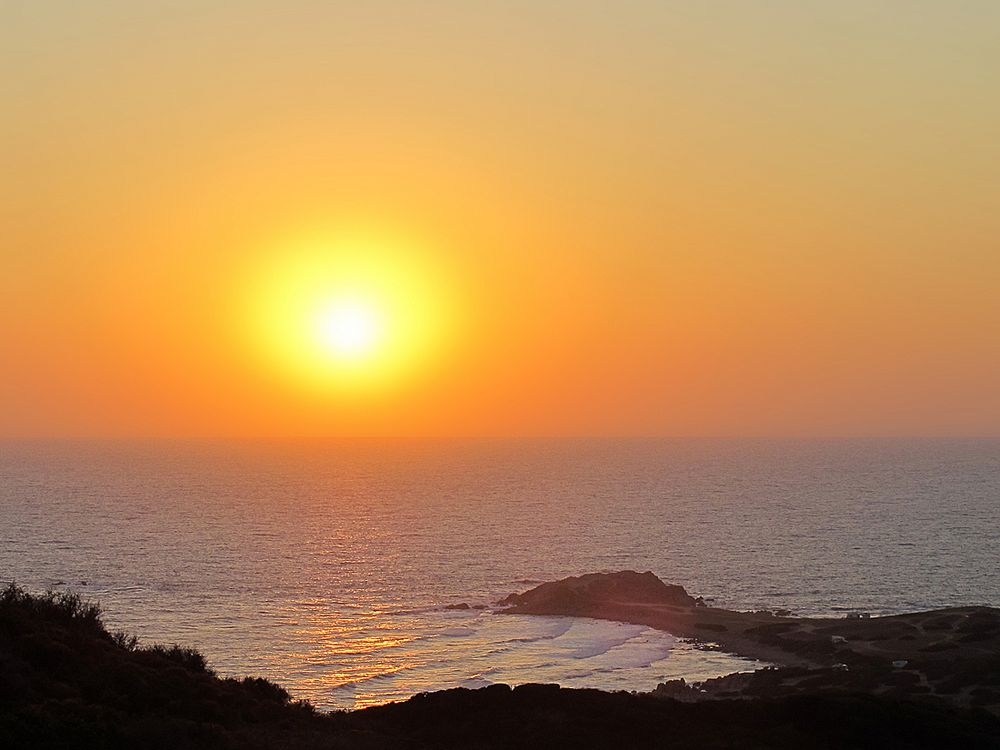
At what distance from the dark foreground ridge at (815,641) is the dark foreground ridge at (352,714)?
743cm

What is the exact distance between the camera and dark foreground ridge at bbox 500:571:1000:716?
60.3m

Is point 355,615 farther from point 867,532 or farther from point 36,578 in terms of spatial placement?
point 867,532

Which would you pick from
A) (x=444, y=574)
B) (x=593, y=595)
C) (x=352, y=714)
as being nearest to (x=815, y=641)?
(x=593, y=595)

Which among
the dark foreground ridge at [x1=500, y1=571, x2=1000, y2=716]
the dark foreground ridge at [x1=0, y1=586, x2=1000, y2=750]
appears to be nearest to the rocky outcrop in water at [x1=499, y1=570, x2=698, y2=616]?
the dark foreground ridge at [x1=500, y1=571, x2=1000, y2=716]

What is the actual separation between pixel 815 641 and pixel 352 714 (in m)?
49.5

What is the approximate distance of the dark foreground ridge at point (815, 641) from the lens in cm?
6034

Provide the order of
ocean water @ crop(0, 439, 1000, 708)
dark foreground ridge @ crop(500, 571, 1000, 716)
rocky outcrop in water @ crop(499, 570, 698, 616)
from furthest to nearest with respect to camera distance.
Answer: rocky outcrop in water @ crop(499, 570, 698, 616) → ocean water @ crop(0, 439, 1000, 708) → dark foreground ridge @ crop(500, 571, 1000, 716)

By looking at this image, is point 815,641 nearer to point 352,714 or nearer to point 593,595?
point 593,595

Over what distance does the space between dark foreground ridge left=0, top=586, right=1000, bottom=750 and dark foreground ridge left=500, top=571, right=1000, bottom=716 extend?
7427 mm

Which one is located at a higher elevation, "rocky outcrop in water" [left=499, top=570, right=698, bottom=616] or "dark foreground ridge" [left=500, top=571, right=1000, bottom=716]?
"rocky outcrop in water" [left=499, top=570, right=698, bottom=616]

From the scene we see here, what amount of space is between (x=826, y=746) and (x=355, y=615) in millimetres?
67786

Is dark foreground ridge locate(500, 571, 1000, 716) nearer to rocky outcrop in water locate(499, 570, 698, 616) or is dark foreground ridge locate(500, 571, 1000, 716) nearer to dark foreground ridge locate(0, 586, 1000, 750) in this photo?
rocky outcrop in water locate(499, 570, 698, 616)

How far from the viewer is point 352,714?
3938 centimetres

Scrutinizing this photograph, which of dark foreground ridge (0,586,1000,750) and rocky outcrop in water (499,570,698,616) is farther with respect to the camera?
rocky outcrop in water (499,570,698,616)
